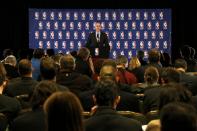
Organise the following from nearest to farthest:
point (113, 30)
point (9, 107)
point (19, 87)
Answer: point (9, 107)
point (19, 87)
point (113, 30)

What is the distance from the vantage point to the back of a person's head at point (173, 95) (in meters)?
3.44

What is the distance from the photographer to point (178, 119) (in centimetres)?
221

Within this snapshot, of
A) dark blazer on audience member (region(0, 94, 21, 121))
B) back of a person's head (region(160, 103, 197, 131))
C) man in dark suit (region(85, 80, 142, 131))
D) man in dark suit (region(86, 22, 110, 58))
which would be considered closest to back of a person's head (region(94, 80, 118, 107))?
man in dark suit (region(85, 80, 142, 131))

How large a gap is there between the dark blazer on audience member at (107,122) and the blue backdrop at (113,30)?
10758 millimetres

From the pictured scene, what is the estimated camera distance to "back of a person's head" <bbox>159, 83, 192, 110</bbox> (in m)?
3.44

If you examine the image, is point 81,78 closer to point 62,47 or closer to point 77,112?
point 77,112

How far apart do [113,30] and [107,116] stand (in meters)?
11.0

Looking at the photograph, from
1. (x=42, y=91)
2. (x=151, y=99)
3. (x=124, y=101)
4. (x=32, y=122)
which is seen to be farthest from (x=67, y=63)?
(x=42, y=91)

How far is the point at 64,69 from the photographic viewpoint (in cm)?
655

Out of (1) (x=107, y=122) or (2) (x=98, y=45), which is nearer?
(1) (x=107, y=122)

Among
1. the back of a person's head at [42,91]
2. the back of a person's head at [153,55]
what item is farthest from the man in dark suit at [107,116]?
the back of a person's head at [153,55]

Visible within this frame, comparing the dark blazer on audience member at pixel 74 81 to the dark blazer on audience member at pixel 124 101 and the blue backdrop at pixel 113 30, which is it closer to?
the dark blazer on audience member at pixel 124 101

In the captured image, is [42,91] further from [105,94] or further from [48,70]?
[48,70]

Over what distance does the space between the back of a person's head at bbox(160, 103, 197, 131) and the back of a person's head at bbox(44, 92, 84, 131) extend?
1.80ft
